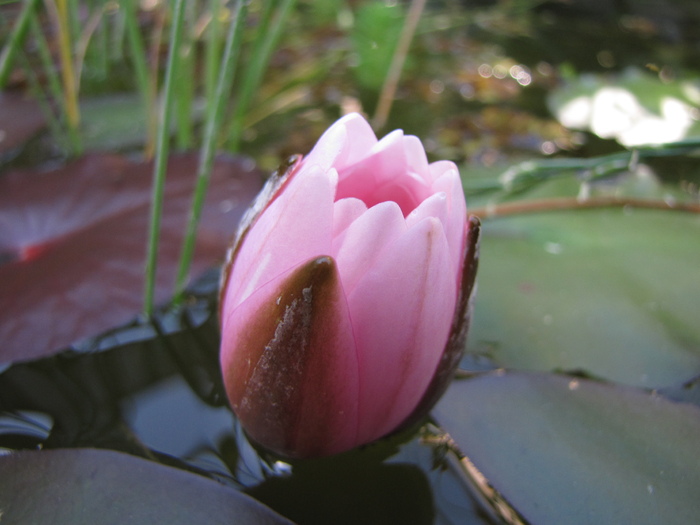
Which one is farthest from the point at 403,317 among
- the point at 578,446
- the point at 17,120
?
the point at 17,120

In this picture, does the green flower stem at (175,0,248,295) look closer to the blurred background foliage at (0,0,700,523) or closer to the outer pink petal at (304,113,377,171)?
the blurred background foliage at (0,0,700,523)

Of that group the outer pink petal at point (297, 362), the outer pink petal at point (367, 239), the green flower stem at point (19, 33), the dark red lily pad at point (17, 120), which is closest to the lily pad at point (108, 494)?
the outer pink petal at point (297, 362)

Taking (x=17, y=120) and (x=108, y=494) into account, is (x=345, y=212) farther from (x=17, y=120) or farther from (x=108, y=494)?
(x=17, y=120)

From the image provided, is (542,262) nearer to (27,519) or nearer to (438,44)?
(27,519)

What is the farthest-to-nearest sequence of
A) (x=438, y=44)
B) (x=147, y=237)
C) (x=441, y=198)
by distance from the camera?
(x=438, y=44) < (x=147, y=237) < (x=441, y=198)

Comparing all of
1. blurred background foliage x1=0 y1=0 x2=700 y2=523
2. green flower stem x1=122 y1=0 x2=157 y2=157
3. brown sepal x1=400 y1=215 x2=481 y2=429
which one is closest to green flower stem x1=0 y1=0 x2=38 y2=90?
blurred background foliage x1=0 y1=0 x2=700 y2=523

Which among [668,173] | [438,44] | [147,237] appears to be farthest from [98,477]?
[438,44]
